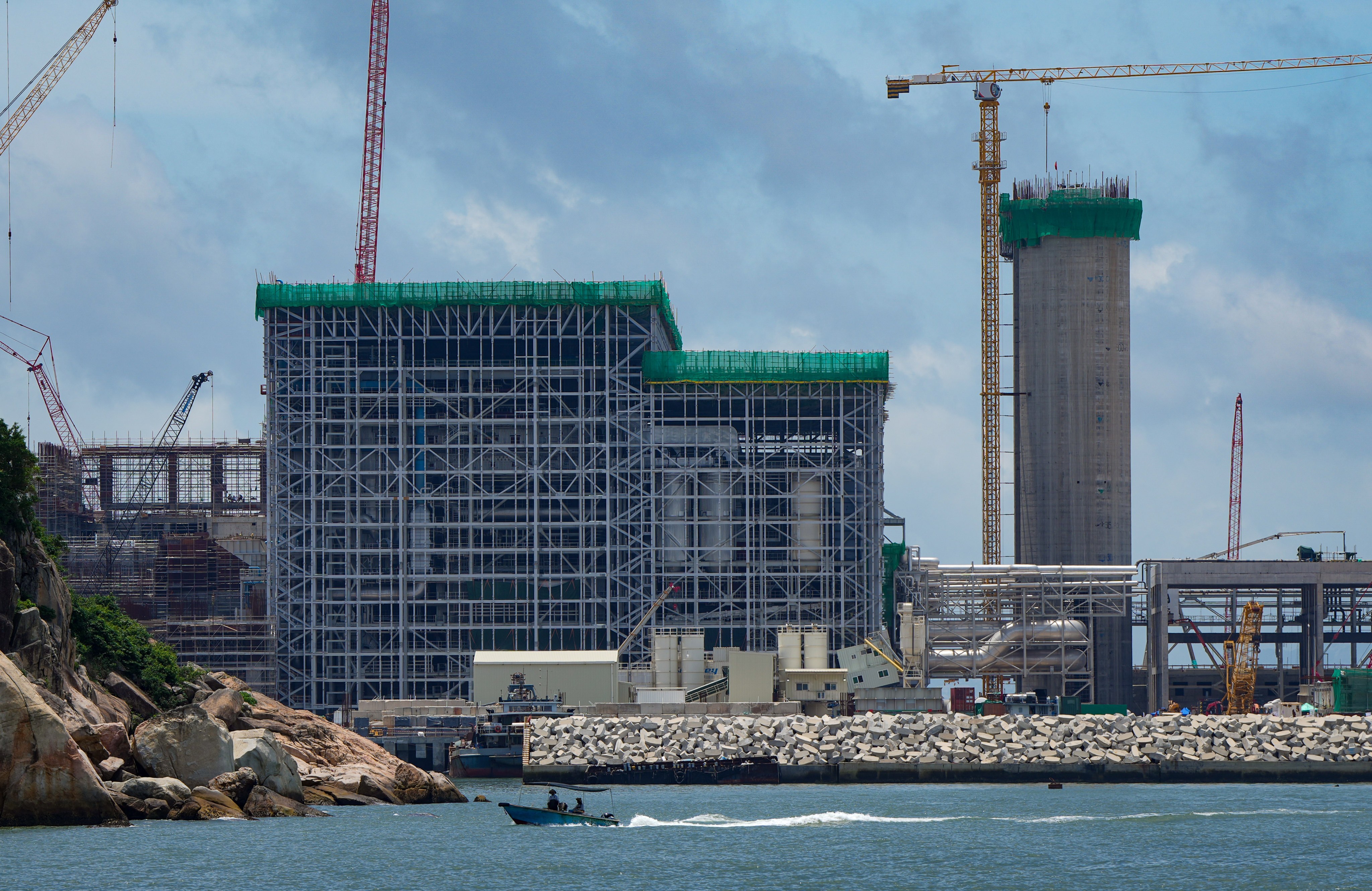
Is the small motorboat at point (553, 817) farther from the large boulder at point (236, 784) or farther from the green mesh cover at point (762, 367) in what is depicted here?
the green mesh cover at point (762, 367)

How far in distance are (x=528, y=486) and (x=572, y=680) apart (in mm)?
25444

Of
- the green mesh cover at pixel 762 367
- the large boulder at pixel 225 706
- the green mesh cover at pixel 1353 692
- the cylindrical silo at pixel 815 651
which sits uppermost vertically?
the green mesh cover at pixel 762 367

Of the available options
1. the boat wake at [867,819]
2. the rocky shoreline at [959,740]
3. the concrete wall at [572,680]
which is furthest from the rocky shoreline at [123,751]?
the concrete wall at [572,680]

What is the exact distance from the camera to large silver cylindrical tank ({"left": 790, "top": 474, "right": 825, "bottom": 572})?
186750 millimetres

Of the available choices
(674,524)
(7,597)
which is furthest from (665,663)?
(7,597)

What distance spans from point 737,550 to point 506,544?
73.8 ft

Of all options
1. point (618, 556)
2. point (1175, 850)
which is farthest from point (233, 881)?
point (618, 556)

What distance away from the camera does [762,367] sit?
618ft

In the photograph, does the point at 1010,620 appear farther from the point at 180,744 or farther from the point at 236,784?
the point at 180,744

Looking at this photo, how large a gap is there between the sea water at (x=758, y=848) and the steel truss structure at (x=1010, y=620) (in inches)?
3011

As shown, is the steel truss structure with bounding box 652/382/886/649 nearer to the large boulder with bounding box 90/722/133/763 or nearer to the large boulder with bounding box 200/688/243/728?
the large boulder with bounding box 200/688/243/728

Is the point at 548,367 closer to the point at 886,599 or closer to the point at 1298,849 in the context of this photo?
the point at 886,599

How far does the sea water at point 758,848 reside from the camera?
78875mm

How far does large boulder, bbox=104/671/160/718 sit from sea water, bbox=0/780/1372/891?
14.0 metres
